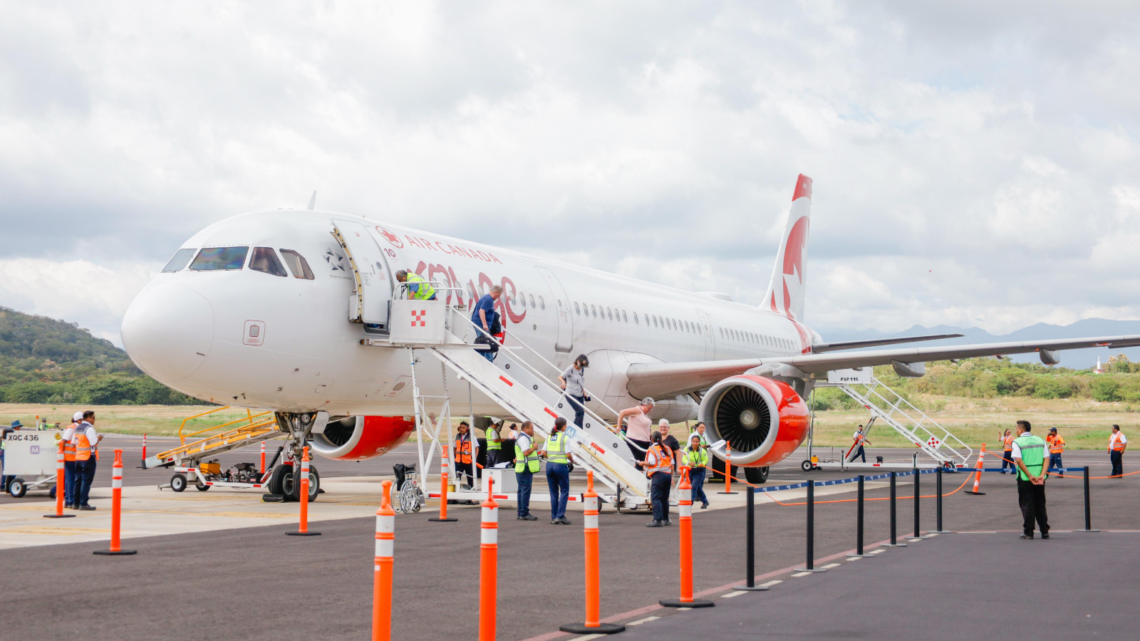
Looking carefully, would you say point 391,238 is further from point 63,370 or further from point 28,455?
point 63,370

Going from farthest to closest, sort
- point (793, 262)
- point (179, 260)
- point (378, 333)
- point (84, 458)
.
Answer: point (793, 262), point (84, 458), point (378, 333), point (179, 260)

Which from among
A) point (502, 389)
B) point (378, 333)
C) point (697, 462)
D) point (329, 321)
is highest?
point (329, 321)

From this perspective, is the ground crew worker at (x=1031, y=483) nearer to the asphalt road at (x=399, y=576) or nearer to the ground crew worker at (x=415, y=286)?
the asphalt road at (x=399, y=576)

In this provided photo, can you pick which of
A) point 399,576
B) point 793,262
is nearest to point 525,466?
point 399,576

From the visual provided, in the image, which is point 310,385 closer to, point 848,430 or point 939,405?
point 848,430

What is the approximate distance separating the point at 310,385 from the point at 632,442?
5.24 metres

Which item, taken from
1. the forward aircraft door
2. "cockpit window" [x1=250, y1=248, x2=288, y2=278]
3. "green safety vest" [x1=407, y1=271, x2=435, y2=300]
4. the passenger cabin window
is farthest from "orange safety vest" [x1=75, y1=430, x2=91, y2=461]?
the forward aircraft door

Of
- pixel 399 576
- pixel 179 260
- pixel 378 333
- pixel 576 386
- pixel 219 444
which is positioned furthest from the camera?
pixel 219 444

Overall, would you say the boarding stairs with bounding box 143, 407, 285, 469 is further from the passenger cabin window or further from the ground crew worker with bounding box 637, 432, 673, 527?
the ground crew worker with bounding box 637, 432, 673, 527

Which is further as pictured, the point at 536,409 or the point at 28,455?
the point at 28,455

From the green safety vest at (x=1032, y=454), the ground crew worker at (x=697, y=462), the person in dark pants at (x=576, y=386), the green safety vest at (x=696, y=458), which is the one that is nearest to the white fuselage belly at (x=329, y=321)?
the person in dark pants at (x=576, y=386)

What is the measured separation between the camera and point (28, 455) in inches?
727

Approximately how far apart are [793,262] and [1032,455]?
21897 millimetres

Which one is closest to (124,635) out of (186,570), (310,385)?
(186,570)
